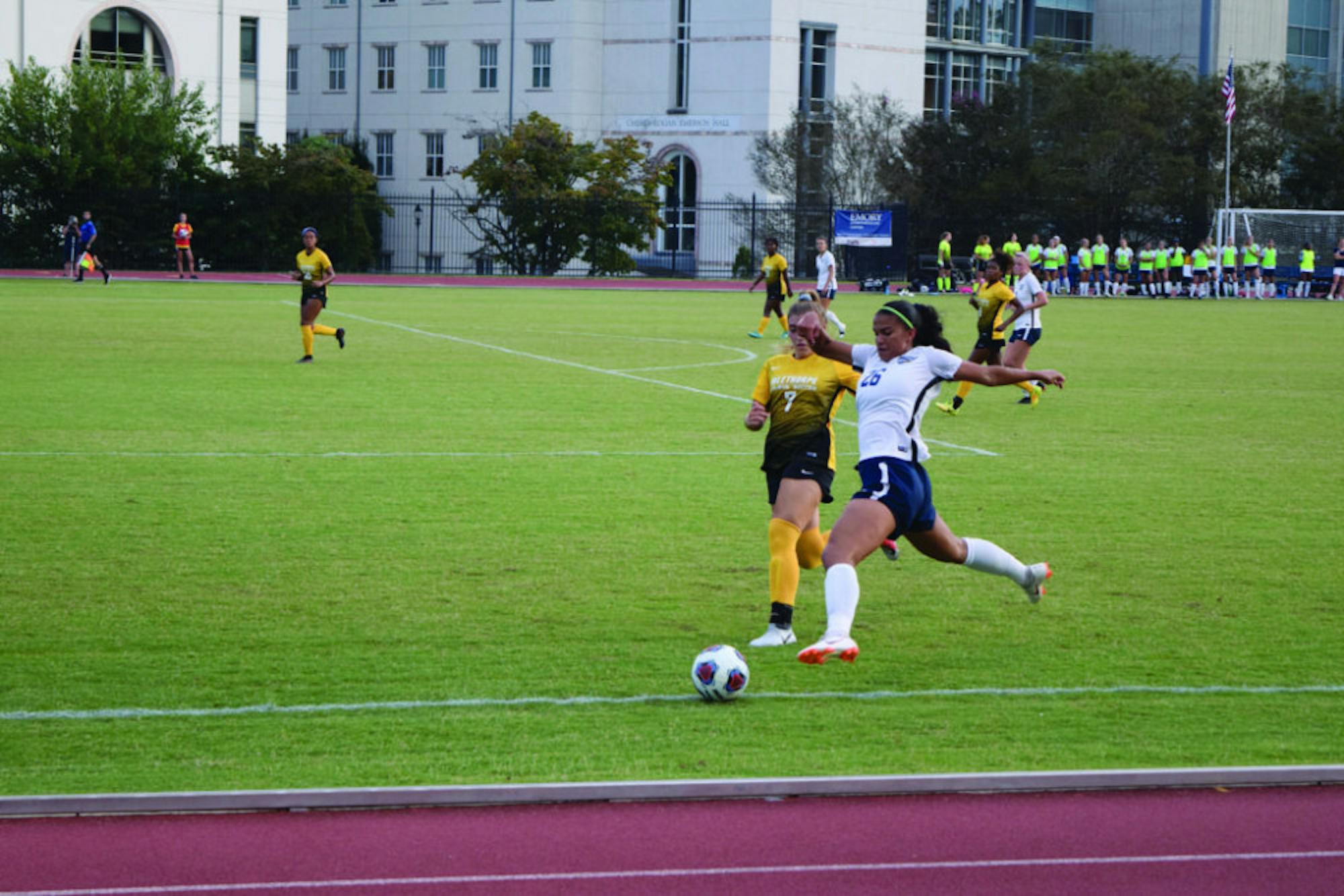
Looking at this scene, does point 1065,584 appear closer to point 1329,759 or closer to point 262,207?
point 1329,759

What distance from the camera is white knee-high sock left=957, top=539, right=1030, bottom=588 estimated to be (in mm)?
9148

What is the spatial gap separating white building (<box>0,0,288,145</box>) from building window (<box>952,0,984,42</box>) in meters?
32.1

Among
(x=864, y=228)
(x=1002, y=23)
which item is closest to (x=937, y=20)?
(x=1002, y=23)

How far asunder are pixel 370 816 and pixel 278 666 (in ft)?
7.59

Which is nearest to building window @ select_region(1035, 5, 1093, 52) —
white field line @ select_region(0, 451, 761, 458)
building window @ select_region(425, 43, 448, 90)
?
building window @ select_region(425, 43, 448, 90)

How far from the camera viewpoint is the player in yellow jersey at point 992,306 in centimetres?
2175

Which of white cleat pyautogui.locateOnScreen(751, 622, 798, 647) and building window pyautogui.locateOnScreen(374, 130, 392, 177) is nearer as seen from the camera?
white cleat pyautogui.locateOnScreen(751, 622, 798, 647)

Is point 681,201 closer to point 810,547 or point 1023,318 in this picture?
point 1023,318

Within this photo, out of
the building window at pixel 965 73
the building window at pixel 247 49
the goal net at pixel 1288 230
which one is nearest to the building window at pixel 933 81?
the building window at pixel 965 73

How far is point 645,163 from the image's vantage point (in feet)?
220

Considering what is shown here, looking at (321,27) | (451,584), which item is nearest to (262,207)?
(321,27)

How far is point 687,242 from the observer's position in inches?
3012

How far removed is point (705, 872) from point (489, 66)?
76107mm

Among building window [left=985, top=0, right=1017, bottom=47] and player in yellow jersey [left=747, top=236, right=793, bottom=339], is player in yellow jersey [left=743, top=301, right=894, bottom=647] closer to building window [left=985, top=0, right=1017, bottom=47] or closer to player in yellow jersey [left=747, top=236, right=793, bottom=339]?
player in yellow jersey [left=747, top=236, right=793, bottom=339]
